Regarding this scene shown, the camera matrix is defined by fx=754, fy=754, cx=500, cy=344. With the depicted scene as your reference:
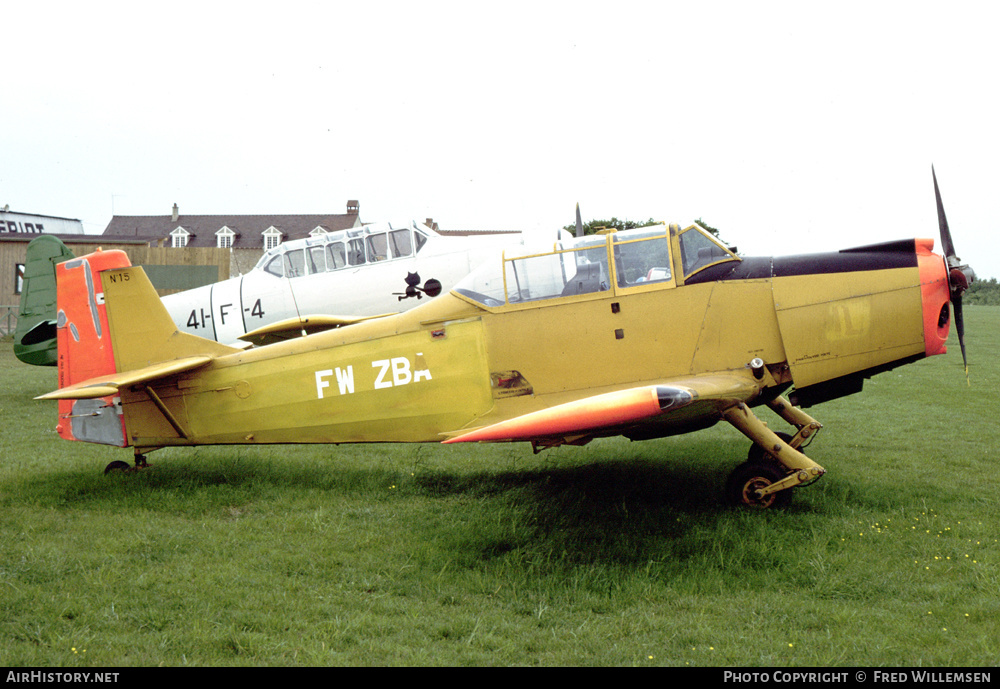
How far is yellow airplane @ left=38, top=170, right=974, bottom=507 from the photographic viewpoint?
6039 millimetres

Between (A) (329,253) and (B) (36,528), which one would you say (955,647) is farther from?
(A) (329,253)

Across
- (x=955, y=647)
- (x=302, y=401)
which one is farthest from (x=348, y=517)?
(x=955, y=647)

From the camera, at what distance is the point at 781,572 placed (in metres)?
5.04

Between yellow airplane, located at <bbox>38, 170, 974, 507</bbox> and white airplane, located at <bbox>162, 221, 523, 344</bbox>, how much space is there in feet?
12.3

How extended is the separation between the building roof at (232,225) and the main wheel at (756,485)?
52049 millimetres

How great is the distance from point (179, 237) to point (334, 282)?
52689 millimetres

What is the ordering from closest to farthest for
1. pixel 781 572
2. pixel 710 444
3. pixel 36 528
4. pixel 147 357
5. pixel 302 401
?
pixel 781 572 < pixel 36 528 < pixel 302 401 < pixel 147 357 < pixel 710 444

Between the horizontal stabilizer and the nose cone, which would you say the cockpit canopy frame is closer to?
the nose cone

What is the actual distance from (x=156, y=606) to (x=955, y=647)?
4476mm

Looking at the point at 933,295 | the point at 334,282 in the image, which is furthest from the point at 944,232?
the point at 334,282

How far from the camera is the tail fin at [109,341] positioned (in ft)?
24.0

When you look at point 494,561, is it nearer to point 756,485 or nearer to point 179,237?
point 756,485

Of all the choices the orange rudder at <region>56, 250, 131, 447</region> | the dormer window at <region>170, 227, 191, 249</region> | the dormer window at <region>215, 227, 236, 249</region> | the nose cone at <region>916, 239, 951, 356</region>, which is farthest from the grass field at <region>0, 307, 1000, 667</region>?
the dormer window at <region>170, 227, 191, 249</region>

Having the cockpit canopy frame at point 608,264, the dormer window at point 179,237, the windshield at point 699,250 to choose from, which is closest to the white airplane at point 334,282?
the cockpit canopy frame at point 608,264
